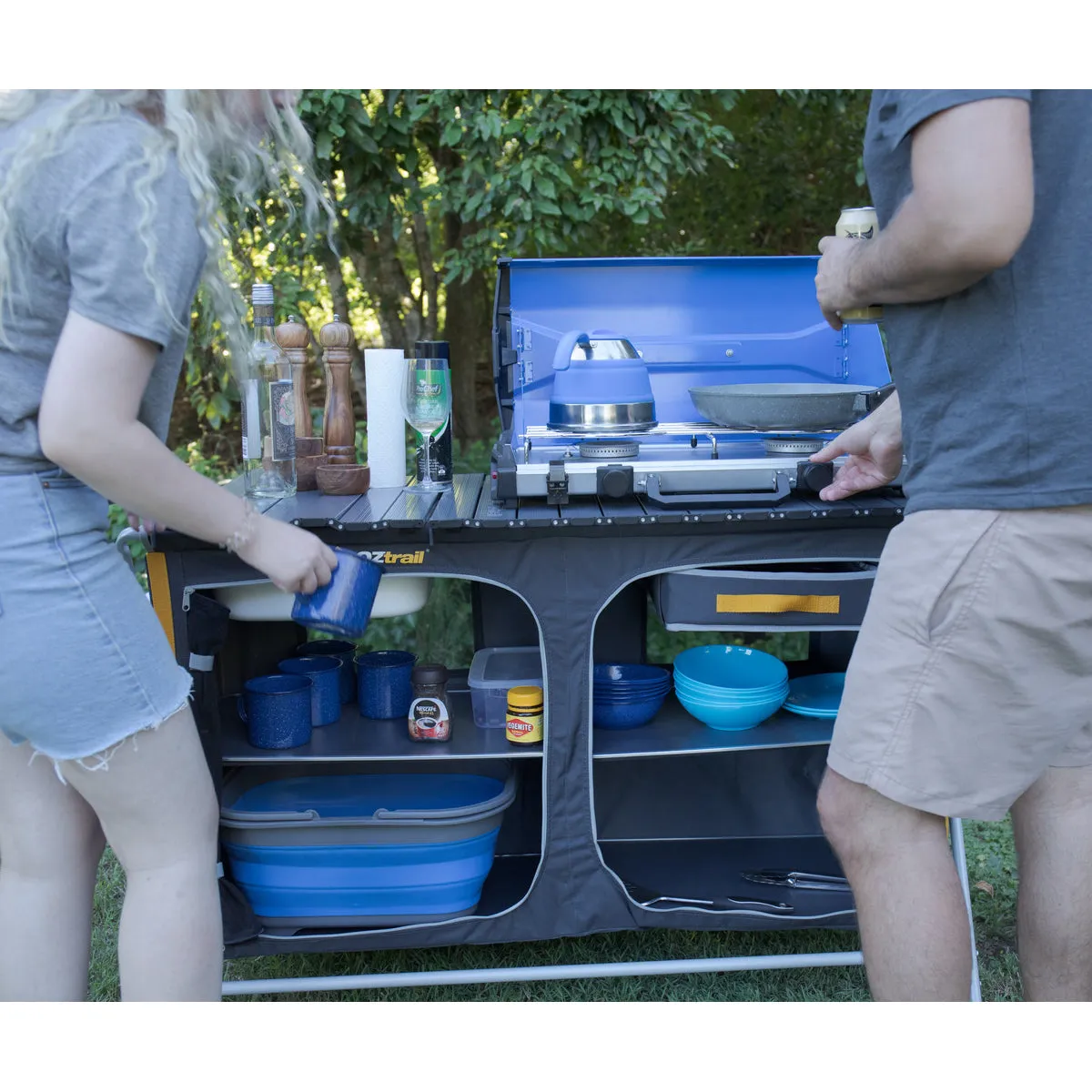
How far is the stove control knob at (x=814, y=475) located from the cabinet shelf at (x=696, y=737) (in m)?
0.53

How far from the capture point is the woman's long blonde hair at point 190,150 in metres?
1.17

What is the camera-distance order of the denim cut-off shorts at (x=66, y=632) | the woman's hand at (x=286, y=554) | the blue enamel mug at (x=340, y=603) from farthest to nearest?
the blue enamel mug at (x=340, y=603) < the woman's hand at (x=286, y=554) < the denim cut-off shorts at (x=66, y=632)

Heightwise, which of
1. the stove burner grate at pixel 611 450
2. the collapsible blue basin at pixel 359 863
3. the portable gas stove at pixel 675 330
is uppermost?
the portable gas stove at pixel 675 330

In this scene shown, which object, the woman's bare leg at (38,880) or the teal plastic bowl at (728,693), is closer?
the woman's bare leg at (38,880)

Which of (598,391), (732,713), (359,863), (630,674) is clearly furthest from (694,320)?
(359,863)

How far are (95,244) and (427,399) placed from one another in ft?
3.75

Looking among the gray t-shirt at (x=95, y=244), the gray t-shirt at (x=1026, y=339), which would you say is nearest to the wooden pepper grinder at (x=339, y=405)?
the gray t-shirt at (x=95, y=244)

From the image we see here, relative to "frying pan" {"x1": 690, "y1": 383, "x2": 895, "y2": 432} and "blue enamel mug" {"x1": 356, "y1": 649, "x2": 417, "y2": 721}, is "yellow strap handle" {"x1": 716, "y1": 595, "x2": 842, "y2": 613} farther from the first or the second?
"blue enamel mug" {"x1": 356, "y1": 649, "x2": 417, "y2": 721}

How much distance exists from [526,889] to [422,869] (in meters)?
0.24

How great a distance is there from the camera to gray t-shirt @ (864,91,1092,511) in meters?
1.24

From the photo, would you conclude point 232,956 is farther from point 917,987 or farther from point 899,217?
point 899,217

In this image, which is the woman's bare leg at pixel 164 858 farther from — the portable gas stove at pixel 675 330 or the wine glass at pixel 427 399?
the portable gas stove at pixel 675 330

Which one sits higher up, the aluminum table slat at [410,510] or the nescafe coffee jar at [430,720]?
the aluminum table slat at [410,510]

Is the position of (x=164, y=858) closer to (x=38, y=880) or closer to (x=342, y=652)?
(x=38, y=880)
